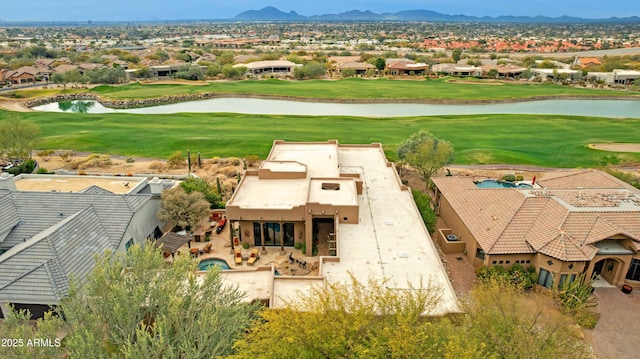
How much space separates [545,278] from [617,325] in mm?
4234

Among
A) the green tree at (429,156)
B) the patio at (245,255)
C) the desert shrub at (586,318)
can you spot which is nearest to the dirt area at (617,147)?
the green tree at (429,156)

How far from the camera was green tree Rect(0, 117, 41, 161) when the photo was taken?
44750 mm

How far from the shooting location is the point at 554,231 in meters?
26.2

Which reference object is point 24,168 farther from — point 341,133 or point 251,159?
point 341,133

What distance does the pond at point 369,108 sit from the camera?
Result: 8338 centimetres

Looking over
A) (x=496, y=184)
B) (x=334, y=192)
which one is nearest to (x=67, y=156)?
(x=334, y=192)

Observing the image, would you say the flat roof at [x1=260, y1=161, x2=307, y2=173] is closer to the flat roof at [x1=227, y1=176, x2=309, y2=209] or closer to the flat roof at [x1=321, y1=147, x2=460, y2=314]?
the flat roof at [x1=227, y1=176, x2=309, y2=209]

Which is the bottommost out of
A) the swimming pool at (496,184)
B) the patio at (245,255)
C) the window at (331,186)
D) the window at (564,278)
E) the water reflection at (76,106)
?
the water reflection at (76,106)

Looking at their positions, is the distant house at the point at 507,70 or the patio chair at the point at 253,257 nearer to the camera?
the patio chair at the point at 253,257

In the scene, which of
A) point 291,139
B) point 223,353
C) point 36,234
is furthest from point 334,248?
point 291,139

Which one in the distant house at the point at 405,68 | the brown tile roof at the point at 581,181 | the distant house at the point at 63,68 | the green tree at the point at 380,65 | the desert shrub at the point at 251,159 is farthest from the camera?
the green tree at the point at 380,65

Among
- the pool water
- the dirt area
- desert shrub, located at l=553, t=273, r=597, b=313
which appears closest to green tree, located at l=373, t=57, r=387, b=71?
the dirt area

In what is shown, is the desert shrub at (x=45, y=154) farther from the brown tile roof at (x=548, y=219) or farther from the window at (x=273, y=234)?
the brown tile roof at (x=548, y=219)

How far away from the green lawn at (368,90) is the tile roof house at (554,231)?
64.6 m
